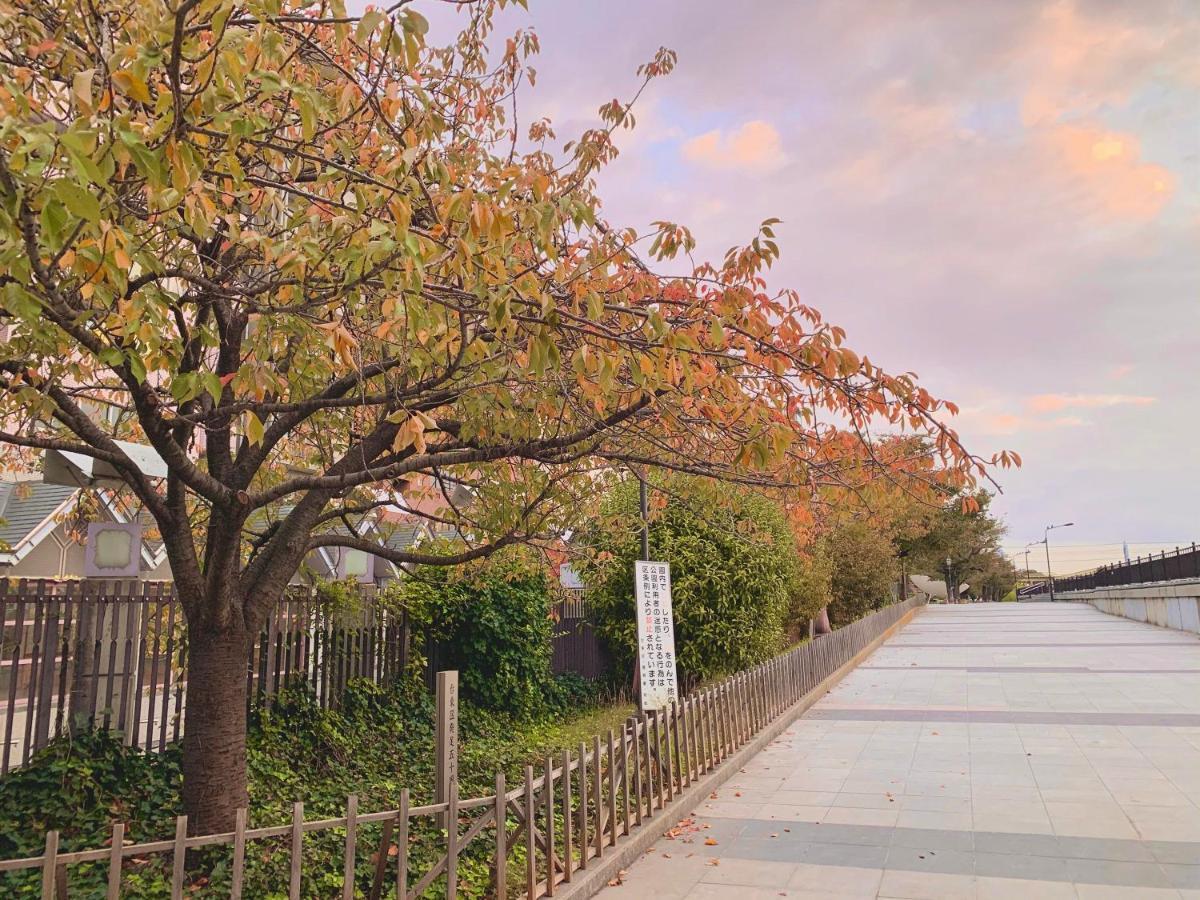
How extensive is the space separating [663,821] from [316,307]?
181 inches

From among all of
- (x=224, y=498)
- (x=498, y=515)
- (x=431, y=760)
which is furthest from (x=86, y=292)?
(x=431, y=760)

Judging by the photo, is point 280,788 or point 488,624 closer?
point 280,788

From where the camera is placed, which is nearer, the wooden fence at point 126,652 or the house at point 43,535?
the wooden fence at point 126,652

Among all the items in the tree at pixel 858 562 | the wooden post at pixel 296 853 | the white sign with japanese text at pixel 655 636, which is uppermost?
the tree at pixel 858 562

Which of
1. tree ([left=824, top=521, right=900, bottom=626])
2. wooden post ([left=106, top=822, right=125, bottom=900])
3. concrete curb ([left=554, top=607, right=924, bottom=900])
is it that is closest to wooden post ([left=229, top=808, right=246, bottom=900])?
wooden post ([left=106, top=822, right=125, bottom=900])

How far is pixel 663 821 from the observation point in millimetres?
6531

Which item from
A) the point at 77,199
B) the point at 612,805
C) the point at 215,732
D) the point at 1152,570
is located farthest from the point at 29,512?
the point at 1152,570

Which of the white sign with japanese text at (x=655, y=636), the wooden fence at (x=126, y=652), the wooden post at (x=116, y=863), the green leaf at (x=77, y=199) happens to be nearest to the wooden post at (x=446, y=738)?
the wooden fence at (x=126, y=652)

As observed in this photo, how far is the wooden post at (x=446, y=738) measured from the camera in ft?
16.9

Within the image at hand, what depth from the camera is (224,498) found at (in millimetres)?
4922

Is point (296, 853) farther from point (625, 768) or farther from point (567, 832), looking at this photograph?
point (625, 768)

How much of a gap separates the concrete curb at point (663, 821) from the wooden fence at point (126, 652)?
260 centimetres

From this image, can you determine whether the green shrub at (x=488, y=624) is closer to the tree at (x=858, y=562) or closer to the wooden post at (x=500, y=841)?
the wooden post at (x=500, y=841)

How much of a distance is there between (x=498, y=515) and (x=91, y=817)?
3.49 meters
